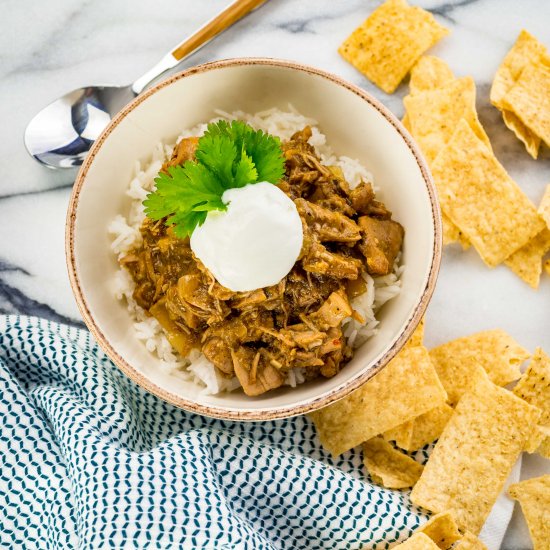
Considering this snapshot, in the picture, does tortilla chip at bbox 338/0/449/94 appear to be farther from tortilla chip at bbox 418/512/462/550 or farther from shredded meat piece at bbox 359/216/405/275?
tortilla chip at bbox 418/512/462/550

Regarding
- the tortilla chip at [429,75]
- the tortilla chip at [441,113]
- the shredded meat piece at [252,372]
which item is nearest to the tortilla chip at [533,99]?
the tortilla chip at [441,113]

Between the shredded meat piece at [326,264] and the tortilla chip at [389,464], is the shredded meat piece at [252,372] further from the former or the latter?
the tortilla chip at [389,464]

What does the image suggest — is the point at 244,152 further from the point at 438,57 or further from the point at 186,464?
the point at 438,57

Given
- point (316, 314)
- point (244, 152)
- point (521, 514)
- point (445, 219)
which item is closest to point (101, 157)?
point (244, 152)

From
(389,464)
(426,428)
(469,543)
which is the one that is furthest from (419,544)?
(426,428)

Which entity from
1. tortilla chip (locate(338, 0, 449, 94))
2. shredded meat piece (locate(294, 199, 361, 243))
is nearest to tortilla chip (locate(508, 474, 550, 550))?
shredded meat piece (locate(294, 199, 361, 243))
